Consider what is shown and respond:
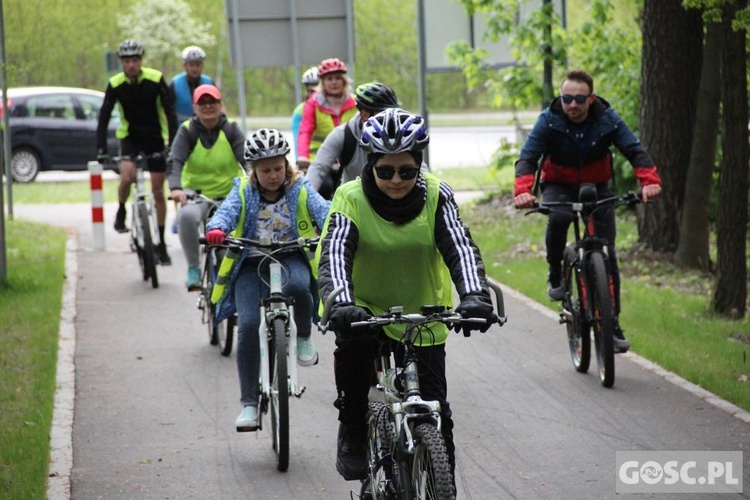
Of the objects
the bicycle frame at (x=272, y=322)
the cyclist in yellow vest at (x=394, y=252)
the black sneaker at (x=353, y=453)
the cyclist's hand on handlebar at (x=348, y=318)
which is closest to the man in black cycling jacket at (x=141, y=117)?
the bicycle frame at (x=272, y=322)

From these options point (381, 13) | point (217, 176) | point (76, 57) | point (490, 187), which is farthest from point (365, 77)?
point (217, 176)

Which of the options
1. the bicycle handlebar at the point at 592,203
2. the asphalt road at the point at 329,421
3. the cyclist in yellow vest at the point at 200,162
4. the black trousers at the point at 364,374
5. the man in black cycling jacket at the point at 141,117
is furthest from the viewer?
the man in black cycling jacket at the point at 141,117

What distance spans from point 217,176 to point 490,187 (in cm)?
1187

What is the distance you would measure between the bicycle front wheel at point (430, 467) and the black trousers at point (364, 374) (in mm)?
502

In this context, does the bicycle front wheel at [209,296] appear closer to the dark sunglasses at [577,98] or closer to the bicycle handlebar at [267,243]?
the bicycle handlebar at [267,243]

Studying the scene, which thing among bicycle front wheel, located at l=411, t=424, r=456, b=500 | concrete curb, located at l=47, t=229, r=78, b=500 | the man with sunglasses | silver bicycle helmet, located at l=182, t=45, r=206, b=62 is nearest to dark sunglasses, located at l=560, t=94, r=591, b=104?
the man with sunglasses

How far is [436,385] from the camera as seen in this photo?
516 cm

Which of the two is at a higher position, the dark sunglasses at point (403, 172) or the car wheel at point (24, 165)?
the dark sunglasses at point (403, 172)

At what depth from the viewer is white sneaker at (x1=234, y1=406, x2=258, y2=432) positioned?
6.94 m

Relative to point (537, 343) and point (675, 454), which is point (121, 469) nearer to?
point (675, 454)

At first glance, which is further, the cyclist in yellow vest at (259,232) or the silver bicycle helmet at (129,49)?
the silver bicycle helmet at (129,49)

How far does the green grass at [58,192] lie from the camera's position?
22.3 metres

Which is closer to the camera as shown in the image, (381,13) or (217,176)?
(217,176)

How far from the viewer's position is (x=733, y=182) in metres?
10.3
